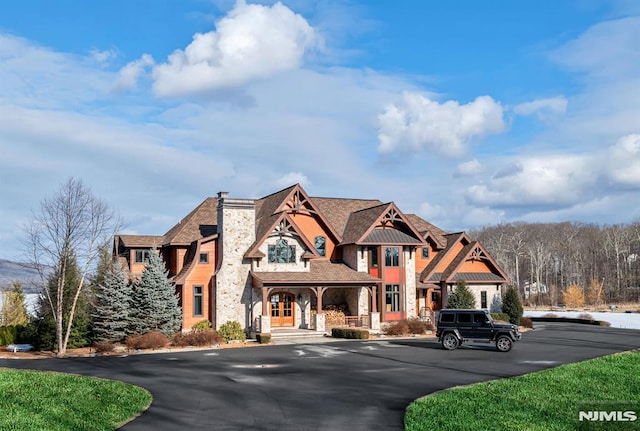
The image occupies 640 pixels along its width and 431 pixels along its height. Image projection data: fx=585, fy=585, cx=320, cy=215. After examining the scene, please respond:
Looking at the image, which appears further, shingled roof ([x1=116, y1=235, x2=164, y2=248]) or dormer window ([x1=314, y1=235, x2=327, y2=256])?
dormer window ([x1=314, y1=235, x2=327, y2=256])

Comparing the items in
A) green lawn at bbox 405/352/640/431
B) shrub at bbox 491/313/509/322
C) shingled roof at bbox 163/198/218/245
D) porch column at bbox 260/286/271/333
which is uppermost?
shingled roof at bbox 163/198/218/245

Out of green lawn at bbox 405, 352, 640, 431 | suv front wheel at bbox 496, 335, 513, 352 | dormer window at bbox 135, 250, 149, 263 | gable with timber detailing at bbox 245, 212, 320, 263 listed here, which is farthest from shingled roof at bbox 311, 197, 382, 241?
green lawn at bbox 405, 352, 640, 431

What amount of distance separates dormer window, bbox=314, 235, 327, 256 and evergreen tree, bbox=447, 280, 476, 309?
9716 millimetres

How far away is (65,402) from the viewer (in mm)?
15430

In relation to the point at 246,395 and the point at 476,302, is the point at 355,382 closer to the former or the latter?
the point at 246,395

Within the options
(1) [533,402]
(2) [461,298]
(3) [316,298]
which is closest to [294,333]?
(3) [316,298]

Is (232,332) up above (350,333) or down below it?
above

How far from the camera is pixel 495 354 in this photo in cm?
2717

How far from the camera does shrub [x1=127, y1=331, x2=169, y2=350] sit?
30.7m

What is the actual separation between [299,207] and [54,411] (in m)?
28.3

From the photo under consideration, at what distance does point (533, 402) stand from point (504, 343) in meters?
13.1

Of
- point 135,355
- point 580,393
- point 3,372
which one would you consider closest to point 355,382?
point 580,393

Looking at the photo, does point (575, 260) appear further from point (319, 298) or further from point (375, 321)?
point (319, 298)

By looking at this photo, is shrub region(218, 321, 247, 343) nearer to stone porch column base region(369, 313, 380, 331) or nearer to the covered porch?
the covered porch
